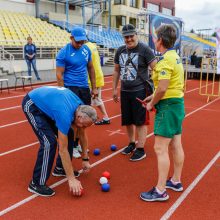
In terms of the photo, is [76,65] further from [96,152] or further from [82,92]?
[96,152]

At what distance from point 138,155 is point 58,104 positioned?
2.13 m

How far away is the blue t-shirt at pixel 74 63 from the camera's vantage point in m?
4.89

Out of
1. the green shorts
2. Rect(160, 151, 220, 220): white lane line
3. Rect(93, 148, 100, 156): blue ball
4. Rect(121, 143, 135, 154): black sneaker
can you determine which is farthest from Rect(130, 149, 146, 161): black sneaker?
the green shorts

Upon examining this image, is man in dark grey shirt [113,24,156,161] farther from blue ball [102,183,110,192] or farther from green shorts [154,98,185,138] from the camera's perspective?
green shorts [154,98,185,138]

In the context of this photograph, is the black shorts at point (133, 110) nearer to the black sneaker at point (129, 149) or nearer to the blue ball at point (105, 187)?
the black sneaker at point (129, 149)

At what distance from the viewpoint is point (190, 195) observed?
3.94 m

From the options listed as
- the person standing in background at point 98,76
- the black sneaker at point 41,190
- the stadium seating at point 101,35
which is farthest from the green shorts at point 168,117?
the stadium seating at point 101,35

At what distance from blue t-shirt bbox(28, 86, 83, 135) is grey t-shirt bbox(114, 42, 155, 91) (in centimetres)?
173

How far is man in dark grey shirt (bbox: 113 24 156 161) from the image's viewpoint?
4.97 meters

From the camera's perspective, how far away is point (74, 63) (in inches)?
196

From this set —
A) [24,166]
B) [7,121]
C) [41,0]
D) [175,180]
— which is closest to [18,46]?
[41,0]

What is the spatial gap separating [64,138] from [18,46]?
1779 centimetres

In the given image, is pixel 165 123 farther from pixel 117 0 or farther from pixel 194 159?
pixel 117 0

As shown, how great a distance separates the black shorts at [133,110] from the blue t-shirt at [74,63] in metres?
0.69
